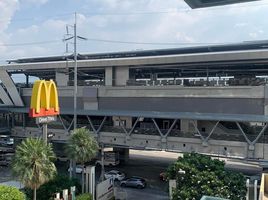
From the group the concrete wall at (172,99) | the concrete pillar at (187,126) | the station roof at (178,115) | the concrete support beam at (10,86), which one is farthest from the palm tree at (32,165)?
the concrete support beam at (10,86)

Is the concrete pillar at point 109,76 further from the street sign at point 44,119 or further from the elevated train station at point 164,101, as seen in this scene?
the street sign at point 44,119

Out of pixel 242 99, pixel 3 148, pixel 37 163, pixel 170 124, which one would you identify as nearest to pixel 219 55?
pixel 242 99

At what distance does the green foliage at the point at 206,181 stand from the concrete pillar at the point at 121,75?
63.9 ft

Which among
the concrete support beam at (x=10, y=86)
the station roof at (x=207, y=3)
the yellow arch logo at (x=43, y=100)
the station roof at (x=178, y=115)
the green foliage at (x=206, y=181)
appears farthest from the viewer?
the concrete support beam at (x=10, y=86)

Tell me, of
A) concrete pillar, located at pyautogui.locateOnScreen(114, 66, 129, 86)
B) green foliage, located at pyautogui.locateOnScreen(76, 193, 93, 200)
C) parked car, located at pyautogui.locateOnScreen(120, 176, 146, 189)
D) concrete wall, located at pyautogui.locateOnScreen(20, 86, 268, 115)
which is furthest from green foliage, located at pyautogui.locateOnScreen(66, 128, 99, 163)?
concrete pillar, located at pyautogui.locateOnScreen(114, 66, 129, 86)

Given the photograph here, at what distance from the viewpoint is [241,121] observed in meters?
39.0

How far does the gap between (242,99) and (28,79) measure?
125 feet

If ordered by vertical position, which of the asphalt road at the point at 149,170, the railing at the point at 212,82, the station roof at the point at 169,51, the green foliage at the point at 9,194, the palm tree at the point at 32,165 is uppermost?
the station roof at the point at 169,51

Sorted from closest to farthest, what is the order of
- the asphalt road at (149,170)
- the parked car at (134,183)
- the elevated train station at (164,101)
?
1. the elevated train station at (164,101)
2. the asphalt road at (149,170)
3. the parked car at (134,183)

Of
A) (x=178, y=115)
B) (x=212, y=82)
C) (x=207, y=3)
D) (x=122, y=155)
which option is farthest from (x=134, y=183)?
(x=207, y=3)

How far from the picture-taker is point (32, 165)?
2809 cm

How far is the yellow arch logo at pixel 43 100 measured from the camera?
3431 cm

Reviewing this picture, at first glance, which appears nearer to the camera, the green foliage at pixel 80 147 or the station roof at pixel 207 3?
the station roof at pixel 207 3

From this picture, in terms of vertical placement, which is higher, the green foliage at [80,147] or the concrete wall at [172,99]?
the concrete wall at [172,99]
